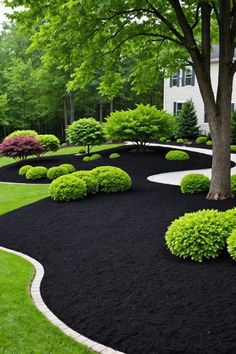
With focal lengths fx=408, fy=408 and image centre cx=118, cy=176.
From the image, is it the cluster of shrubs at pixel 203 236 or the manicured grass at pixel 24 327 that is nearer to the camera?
the manicured grass at pixel 24 327

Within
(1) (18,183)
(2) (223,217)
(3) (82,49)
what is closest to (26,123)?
(1) (18,183)

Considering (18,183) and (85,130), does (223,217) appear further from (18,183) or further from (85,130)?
(85,130)

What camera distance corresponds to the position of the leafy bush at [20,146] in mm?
19109

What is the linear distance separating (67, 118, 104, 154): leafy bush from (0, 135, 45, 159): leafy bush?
221 cm

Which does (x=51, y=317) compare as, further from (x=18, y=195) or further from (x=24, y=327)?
(x=18, y=195)

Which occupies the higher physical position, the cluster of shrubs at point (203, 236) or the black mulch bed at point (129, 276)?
the cluster of shrubs at point (203, 236)

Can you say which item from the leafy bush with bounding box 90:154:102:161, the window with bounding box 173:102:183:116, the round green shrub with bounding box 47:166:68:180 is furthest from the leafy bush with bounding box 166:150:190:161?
the window with bounding box 173:102:183:116

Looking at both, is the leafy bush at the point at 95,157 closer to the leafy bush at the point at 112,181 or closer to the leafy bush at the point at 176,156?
the leafy bush at the point at 176,156

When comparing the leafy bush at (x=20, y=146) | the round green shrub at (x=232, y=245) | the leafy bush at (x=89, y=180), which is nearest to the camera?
the round green shrub at (x=232, y=245)

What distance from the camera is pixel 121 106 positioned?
150 feet

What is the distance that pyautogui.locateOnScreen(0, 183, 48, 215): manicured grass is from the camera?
12.7 m

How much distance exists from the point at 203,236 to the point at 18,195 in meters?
8.99

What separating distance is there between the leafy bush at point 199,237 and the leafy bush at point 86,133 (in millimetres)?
14739

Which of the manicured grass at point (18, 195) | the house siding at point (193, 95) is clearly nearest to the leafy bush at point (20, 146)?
the manicured grass at point (18, 195)
